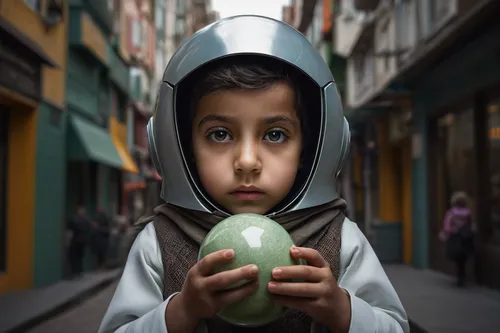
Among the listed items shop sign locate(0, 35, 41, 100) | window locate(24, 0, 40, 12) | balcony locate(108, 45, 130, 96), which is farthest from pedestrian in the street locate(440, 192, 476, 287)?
balcony locate(108, 45, 130, 96)

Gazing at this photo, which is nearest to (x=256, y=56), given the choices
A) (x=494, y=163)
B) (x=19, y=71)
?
(x=494, y=163)

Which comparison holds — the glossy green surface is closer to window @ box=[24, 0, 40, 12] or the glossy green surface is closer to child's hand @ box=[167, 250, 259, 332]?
child's hand @ box=[167, 250, 259, 332]

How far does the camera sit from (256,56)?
179 centimetres

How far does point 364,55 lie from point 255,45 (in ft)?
69.3

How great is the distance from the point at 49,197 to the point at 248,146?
454 inches

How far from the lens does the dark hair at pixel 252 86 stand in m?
1.77

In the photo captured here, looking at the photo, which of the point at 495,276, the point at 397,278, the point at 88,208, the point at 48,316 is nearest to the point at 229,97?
the point at 48,316

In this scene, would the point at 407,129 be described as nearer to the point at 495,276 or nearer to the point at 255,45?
the point at 495,276

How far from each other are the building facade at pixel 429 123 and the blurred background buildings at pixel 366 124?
0.12 feet

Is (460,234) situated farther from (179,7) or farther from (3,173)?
(179,7)

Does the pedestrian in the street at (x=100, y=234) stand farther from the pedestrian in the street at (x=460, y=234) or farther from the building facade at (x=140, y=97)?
the pedestrian in the street at (x=460, y=234)

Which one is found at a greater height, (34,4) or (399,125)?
(34,4)

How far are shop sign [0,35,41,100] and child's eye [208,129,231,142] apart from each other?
8782 millimetres

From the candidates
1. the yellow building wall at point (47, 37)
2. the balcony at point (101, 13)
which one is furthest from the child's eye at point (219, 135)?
the balcony at point (101, 13)
